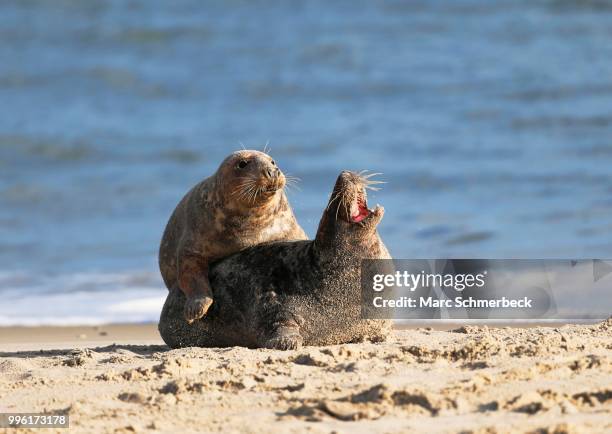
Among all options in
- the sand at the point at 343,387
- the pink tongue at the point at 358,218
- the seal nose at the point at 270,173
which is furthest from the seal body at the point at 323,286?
the seal nose at the point at 270,173

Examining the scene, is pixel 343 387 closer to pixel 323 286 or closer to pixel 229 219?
pixel 323 286

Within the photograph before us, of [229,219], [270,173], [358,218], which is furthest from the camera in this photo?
[229,219]

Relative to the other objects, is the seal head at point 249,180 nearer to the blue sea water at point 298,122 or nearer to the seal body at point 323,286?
the seal body at point 323,286

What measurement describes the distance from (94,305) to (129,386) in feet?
14.2

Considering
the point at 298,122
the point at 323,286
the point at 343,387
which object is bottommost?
the point at 343,387

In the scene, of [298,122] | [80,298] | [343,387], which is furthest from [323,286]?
[298,122]

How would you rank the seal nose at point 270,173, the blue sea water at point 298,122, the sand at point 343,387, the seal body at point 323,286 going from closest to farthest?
the sand at point 343,387 < the seal body at point 323,286 < the seal nose at point 270,173 < the blue sea water at point 298,122

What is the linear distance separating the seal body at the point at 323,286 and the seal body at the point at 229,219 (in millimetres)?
305

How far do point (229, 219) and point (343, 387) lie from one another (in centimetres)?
207

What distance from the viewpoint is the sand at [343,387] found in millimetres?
4527

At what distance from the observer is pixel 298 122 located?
17000 millimetres

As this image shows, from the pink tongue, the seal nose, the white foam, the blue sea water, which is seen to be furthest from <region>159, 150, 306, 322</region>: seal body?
the blue sea water

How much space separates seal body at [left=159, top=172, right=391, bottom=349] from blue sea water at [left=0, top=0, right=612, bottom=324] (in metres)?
2.76

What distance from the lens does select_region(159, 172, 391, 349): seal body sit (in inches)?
255
